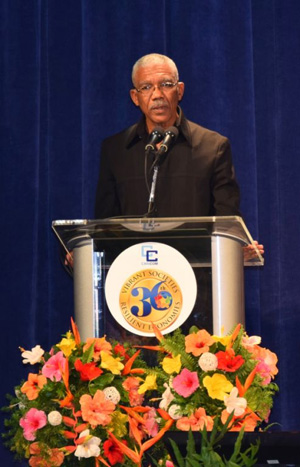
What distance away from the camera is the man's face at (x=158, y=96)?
12.0 ft

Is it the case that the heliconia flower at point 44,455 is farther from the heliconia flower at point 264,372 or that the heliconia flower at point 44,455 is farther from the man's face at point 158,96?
the man's face at point 158,96

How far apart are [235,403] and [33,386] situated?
21.3 inches

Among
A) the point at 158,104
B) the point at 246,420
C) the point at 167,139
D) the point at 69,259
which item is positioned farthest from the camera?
the point at 158,104

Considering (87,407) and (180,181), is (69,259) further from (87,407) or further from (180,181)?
(180,181)

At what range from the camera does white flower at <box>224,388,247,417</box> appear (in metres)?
2.34

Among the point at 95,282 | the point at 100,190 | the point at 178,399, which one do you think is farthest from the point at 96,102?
the point at 178,399

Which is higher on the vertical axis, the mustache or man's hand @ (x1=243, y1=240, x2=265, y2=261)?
the mustache

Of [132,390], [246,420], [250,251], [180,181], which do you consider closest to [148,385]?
[132,390]

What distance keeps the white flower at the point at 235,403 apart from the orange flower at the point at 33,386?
49cm

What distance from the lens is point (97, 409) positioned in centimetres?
245

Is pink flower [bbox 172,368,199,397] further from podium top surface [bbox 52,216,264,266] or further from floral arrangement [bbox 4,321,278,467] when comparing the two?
podium top surface [bbox 52,216,264,266]

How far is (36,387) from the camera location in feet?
8.34

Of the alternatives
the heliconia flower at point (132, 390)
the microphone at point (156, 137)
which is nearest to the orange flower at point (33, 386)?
the heliconia flower at point (132, 390)

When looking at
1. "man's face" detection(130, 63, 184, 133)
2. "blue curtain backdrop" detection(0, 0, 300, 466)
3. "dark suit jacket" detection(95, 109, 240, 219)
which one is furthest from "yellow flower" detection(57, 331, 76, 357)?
"blue curtain backdrop" detection(0, 0, 300, 466)
